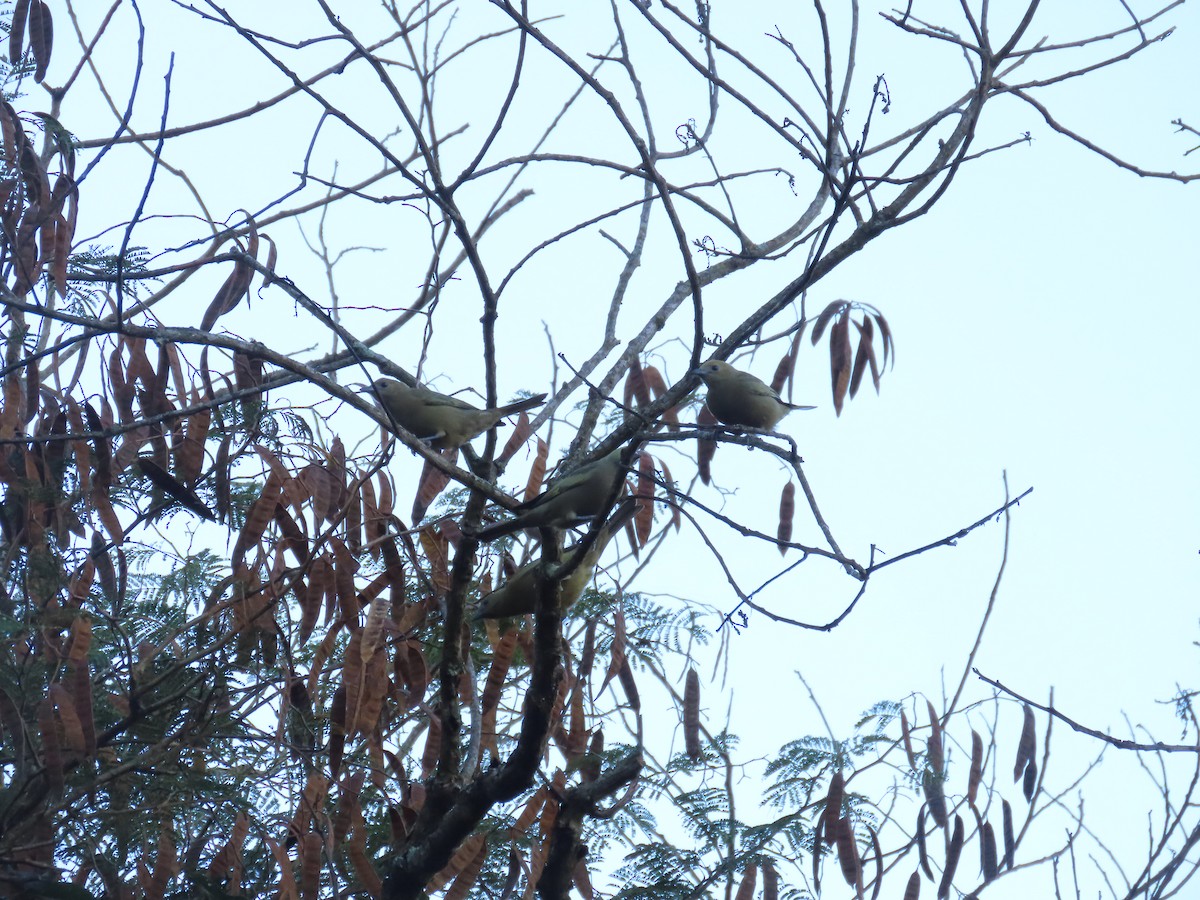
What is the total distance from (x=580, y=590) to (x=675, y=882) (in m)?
1.08

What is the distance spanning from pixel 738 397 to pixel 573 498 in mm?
2052

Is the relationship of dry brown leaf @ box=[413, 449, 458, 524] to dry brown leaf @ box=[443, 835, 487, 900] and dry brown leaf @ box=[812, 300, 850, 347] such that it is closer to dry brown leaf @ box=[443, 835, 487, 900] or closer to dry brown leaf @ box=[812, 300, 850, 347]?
dry brown leaf @ box=[443, 835, 487, 900]

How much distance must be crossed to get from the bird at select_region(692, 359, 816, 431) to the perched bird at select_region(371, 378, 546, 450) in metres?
1.13

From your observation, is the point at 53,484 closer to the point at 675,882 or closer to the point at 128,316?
the point at 128,316

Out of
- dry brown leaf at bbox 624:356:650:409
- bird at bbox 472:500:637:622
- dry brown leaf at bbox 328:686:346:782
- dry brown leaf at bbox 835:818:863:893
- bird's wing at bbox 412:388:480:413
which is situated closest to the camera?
dry brown leaf at bbox 328:686:346:782

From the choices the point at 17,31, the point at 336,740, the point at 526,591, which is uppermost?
the point at 17,31

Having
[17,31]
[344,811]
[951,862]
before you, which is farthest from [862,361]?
[17,31]

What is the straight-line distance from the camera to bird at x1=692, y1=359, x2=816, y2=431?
576 cm

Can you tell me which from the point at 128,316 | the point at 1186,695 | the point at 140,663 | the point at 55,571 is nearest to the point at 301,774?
the point at 140,663

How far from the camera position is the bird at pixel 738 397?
5758mm

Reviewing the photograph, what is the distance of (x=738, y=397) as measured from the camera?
5766 millimetres

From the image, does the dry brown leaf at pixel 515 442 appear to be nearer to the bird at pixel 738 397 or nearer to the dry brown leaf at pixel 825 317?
the dry brown leaf at pixel 825 317

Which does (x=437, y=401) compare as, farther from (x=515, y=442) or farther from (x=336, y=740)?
(x=336, y=740)

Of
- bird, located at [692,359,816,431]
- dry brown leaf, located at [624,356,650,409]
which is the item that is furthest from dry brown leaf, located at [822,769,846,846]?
bird, located at [692,359,816,431]
